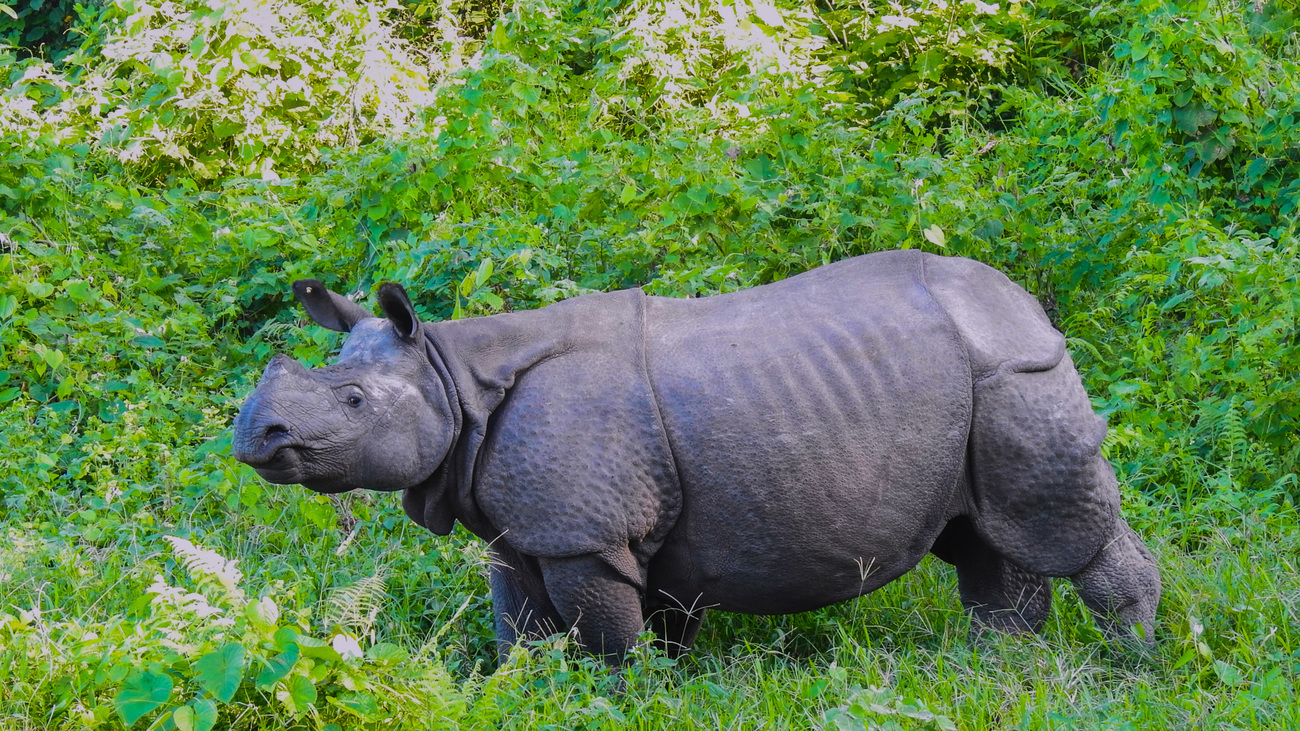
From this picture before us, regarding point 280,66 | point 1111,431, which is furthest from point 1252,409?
point 280,66

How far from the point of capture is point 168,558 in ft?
18.1

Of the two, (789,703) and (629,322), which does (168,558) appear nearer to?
(629,322)

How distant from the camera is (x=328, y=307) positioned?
4.51 meters

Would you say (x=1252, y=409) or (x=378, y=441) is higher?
(x=378, y=441)

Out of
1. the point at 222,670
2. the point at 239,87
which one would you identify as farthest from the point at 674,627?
the point at 239,87

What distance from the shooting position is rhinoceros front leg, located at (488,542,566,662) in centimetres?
450

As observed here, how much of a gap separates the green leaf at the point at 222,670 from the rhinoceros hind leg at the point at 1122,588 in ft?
8.44

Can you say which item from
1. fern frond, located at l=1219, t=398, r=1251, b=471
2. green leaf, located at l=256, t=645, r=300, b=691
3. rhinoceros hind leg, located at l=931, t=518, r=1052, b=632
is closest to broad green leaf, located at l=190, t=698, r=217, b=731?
green leaf, located at l=256, t=645, r=300, b=691

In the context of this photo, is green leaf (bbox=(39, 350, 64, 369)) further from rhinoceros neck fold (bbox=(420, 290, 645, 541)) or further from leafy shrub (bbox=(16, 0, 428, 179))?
rhinoceros neck fold (bbox=(420, 290, 645, 541))

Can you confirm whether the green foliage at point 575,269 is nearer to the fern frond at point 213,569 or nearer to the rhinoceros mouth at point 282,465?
the fern frond at point 213,569

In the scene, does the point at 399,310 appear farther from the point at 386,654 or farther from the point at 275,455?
the point at 386,654

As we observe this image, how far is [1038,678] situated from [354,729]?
2013 millimetres

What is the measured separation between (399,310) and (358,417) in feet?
1.14

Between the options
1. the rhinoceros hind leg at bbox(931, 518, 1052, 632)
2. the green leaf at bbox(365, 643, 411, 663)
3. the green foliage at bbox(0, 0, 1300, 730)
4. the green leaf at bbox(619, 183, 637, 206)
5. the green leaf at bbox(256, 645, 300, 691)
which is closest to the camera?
the green leaf at bbox(256, 645, 300, 691)
